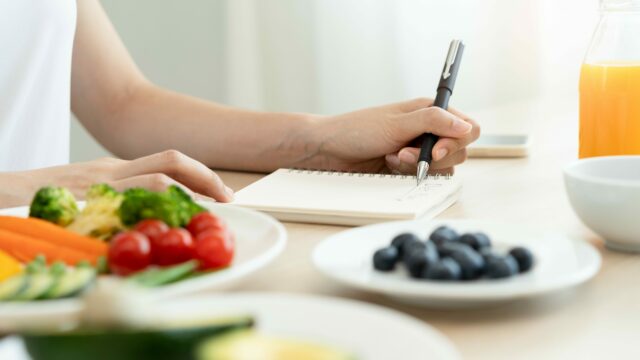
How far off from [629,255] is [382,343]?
0.45 metres

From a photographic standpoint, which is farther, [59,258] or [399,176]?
[399,176]

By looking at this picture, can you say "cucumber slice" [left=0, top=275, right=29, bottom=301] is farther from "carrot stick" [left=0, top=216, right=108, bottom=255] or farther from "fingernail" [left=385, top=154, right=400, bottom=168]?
"fingernail" [left=385, top=154, right=400, bottom=168]

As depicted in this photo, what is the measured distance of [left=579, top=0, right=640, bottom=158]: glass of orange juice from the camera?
133cm

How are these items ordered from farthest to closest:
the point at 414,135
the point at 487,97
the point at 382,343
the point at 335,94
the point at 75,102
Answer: the point at 335,94 < the point at 487,97 < the point at 75,102 < the point at 414,135 < the point at 382,343

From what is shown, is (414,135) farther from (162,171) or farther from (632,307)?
(632,307)

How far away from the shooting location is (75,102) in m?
1.90

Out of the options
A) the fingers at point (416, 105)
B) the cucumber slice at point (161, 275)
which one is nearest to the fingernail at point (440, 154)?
the fingers at point (416, 105)

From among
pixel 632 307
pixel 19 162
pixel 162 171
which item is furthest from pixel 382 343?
pixel 19 162

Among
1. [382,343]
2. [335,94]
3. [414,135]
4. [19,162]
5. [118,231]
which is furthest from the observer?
[335,94]

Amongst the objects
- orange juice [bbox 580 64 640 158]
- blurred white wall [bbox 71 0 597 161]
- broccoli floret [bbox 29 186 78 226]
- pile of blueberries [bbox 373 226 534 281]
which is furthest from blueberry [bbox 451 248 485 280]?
blurred white wall [bbox 71 0 597 161]

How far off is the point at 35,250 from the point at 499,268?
1.36 feet

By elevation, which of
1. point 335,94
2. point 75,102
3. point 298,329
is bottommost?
point 335,94

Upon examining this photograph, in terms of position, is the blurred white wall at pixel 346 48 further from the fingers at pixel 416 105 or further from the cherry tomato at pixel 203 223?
the cherry tomato at pixel 203 223

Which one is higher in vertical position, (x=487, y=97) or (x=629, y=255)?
(x=629, y=255)
